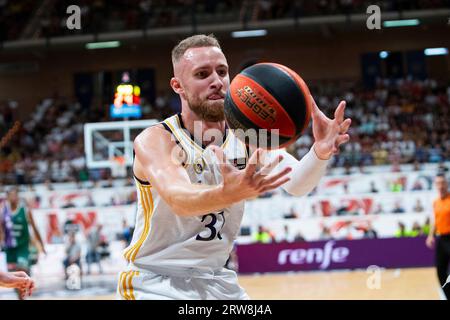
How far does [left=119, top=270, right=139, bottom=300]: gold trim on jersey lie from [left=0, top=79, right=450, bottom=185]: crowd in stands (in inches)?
503

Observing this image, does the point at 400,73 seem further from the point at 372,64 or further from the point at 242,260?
the point at 242,260

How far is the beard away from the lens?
3262 millimetres

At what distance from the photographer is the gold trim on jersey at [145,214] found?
3189 millimetres

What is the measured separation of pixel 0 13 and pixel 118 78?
441 centimetres

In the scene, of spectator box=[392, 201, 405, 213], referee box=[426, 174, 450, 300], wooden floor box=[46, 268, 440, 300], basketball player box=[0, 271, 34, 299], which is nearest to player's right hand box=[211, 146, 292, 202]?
basketball player box=[0, 271, 34, 299]

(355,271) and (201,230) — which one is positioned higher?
(201,230)

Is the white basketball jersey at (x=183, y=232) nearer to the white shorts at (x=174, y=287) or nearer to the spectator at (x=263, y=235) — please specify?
the white shorts at (x=174, y=287)

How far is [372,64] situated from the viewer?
74.7ft

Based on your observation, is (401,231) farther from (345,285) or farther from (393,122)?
(393,122)

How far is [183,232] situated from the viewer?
316 centimetres

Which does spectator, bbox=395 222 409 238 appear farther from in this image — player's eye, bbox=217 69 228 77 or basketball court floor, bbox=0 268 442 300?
player's eye, bbox=217 69 228 77

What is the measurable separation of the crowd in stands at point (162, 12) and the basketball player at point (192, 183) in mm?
18201

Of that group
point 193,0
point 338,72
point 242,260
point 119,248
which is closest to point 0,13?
point 193,0

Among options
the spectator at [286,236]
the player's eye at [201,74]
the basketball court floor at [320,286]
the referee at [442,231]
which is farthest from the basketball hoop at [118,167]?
the player's eye at [201,74]
